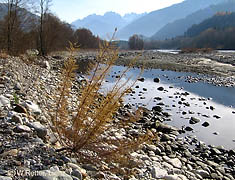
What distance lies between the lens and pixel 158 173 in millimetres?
3660

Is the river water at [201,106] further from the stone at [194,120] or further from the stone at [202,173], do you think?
the stone at [202,173]

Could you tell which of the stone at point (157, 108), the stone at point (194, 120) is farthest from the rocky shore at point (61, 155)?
the stone at point (157, 108)

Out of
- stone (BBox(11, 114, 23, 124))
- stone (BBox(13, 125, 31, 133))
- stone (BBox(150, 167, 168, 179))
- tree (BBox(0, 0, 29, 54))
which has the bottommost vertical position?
stone (BBox(150, 167, 168, 179))

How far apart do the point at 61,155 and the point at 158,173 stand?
1756mm

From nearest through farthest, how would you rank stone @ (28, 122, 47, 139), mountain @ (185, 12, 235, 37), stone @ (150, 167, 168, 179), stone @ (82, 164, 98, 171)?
stone @ (82, 164, 98, 171) < stone @ (28, 122, 47, 139) < stone @ (150, 167, 168, 179) < mountain @ (185, 12, 235, 37)

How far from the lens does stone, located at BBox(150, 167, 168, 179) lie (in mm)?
3594

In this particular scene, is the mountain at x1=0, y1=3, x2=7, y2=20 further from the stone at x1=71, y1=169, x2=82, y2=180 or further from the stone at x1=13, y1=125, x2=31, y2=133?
the stone at x1=71, y1=169, x2=82, y2=180

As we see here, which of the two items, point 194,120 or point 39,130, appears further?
point 194,120

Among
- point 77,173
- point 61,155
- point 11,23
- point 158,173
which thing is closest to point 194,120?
point 158,173

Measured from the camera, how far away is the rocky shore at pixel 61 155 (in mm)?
2426

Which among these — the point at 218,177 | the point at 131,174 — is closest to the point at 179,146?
the point at 218,177

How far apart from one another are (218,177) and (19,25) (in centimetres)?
1674

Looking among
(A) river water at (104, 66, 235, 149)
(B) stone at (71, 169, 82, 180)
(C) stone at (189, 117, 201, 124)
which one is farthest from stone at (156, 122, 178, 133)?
(B) stone at (71, 169, 82, 180)

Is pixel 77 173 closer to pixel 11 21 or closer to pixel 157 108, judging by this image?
pixel 157 108
